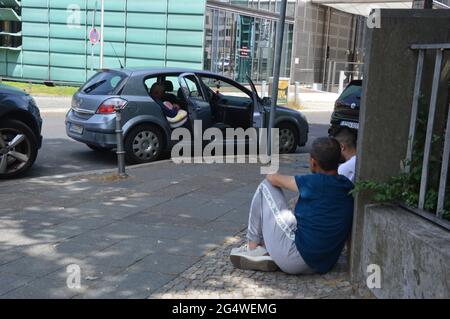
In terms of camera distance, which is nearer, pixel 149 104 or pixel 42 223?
pixel 42 223

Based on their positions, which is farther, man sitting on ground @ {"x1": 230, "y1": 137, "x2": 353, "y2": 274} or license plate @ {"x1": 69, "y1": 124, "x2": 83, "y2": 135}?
license plate @ {"x1": 69, "y1": 124, "x2": 83, "y2": 135}

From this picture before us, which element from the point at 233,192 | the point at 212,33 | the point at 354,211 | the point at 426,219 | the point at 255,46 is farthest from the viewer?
the point at 255,46

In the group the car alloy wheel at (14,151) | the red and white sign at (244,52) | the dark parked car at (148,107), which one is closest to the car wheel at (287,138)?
the dark parked car at (148,107)

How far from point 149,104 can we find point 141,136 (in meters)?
0.54

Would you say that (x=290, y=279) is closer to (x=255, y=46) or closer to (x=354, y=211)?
(x=354, y=211)

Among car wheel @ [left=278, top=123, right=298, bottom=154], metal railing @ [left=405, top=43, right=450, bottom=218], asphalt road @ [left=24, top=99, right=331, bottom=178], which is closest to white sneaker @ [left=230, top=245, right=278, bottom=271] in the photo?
metal railing @ [left=405, top=43, right=450, bottom=218]

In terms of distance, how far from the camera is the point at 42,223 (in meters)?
5.59

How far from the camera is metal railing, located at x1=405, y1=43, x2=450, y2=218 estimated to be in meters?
3.45

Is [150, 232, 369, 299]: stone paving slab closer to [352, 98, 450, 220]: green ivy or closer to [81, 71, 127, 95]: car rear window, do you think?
[352, 98, 450, 220]: green ivy

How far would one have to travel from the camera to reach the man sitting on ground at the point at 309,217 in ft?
13.2

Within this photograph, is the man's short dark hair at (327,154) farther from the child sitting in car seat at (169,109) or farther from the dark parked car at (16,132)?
the child sitting in car seat at (169,109)

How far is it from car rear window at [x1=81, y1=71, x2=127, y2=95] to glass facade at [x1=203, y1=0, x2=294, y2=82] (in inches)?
644

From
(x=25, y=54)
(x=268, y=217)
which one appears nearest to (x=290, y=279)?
(x=268, y=217)
